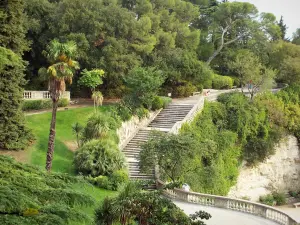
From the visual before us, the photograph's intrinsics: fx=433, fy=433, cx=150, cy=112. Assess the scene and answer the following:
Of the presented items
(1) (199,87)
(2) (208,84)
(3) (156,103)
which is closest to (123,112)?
(3) (156,103)

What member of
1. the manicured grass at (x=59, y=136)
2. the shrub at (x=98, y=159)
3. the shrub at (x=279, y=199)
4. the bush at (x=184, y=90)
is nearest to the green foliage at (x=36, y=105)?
the manicured grass at (x=59, y=136)

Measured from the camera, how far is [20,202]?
286 inches

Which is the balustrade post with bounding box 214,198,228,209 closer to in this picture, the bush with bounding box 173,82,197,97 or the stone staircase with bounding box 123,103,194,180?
the stone staircase with bounding box 123,103,194,180

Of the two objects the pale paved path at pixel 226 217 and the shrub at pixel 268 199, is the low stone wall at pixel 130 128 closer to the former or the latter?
the pale paved path at pixel 226 217

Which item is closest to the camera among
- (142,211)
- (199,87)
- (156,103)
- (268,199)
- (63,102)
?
(142,211)

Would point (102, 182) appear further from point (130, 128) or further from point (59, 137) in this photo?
point (130, 128)

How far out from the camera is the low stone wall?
96.2ft

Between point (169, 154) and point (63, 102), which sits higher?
point (63, 102)

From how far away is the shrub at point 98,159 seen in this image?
23094 millimetres

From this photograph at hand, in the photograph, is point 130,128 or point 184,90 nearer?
point 130,128

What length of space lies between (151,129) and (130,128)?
83.8 inches

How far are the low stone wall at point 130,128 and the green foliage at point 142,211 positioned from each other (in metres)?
15.1

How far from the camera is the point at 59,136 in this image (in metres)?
27.5

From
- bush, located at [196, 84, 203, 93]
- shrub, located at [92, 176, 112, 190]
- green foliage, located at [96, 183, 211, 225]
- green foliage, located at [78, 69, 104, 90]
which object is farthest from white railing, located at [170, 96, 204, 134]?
green foliage, located at [96, 183, 211, 225]
